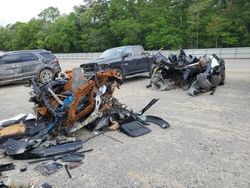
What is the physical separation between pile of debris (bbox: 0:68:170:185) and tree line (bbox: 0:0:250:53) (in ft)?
117

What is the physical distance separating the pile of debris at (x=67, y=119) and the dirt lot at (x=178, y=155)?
287 millimetres

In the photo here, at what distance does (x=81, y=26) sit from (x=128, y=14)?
13376 mm

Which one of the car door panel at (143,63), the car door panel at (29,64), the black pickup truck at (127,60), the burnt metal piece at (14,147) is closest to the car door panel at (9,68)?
the car door panel at (29,64)

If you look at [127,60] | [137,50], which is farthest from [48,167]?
[137,50]

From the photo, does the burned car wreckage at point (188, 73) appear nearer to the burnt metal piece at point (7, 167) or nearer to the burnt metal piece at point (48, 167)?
the burnt metal piece at point (48, 167)

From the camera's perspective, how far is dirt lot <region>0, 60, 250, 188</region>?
Result: 4.53 meters

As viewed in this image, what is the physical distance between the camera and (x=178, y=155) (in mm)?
5363

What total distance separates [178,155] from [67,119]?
2.56 m

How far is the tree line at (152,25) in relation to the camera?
132 ft

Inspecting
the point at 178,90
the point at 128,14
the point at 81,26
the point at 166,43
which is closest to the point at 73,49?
the point at 81,26

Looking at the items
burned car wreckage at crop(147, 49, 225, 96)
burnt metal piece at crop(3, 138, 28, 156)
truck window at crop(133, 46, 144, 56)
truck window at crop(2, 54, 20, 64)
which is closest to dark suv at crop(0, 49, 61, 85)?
truck window at crop(2, 54, 20, 64)

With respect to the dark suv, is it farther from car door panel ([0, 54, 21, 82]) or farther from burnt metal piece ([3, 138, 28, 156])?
burnt metal piece ([3, 138, 28, 156])

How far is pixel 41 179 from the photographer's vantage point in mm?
4707

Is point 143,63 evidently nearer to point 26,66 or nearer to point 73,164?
point 26,66
